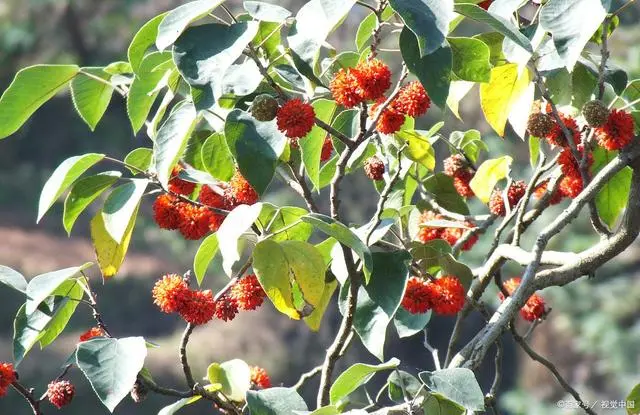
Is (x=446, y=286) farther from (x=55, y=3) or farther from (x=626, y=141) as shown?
(x=55, y=3)

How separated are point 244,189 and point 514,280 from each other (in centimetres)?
40

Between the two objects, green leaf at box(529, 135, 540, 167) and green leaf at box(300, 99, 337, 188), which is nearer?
green leaf at box(300, 99, 337, 188)

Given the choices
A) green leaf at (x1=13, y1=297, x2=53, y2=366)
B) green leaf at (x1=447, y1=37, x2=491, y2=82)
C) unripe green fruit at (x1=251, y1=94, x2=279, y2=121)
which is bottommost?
green leaf at (x1=13, y1=297, x2=53, y2=366)

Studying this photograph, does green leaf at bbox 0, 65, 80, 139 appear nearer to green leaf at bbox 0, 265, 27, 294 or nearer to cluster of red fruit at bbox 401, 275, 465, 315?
green leaf at bbox 0, 265, 27, 294

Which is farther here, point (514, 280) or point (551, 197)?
point (514, 280)

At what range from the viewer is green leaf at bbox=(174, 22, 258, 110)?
675mm

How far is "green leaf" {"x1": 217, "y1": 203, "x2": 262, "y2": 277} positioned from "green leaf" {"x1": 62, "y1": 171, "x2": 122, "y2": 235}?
0.15 meters

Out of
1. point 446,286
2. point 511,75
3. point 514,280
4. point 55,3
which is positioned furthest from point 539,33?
point 55,3

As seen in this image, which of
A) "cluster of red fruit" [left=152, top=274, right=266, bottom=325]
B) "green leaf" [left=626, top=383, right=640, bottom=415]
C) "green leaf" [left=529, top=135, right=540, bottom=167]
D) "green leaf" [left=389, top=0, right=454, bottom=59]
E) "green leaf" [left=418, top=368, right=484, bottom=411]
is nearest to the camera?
"green leaf" [left=389, top=0, right=454, bottom=59]

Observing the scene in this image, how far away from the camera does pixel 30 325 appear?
33.4 inches

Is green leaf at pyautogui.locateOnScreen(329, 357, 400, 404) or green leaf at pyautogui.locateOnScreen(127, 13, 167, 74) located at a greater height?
green leaf at pyautogui.locateOnScreen(127, 13, 167, 74)

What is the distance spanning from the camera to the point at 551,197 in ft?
3.34

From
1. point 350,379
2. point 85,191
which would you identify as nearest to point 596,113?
point 350,379

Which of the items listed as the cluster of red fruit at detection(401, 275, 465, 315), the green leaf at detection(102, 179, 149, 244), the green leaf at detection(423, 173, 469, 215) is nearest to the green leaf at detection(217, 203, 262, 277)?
the green leaf at detection(102, 179, 149, 244)
